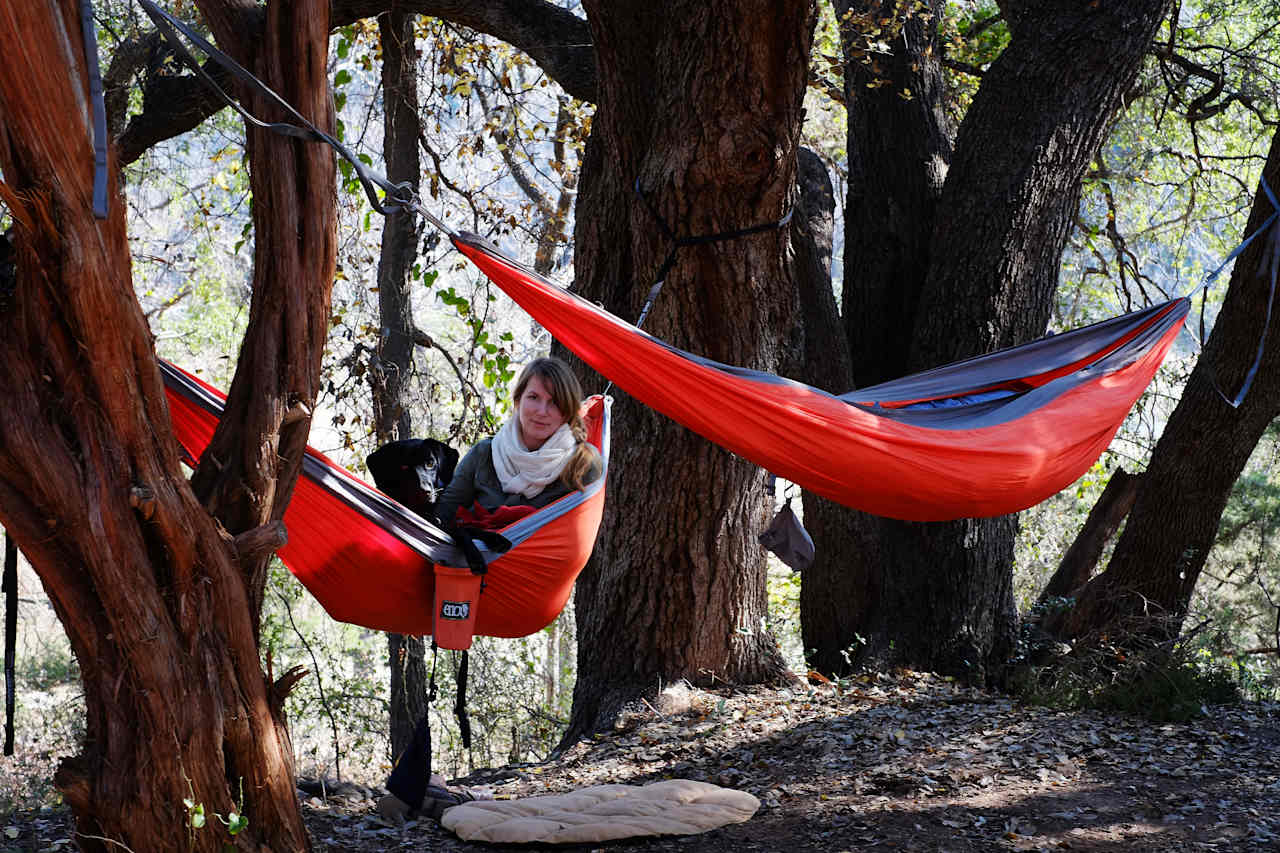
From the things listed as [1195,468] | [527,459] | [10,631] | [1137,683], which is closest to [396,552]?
[527,459]

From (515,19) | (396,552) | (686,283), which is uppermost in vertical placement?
(515,19)

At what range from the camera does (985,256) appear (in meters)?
3.69

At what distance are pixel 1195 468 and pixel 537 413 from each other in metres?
2.27

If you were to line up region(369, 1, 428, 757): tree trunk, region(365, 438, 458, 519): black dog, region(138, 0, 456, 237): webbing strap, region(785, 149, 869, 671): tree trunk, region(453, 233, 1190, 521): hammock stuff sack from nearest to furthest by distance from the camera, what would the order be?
region(138, 0, 456, 237): webbing strap, region(453, 233, 1190, 521): hammock stuff sack, region(365, 438, 458, 519): black dog, region(785, 149, 869, 671): tree trunk, region(369, 1, 428, 757): tree trunk

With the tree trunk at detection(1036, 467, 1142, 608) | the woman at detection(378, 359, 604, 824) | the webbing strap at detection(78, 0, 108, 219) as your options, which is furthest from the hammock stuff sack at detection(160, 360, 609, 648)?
the tree trunk at detection(1036, 467, 1142, 608)

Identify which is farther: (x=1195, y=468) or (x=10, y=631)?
(x=1195, y=468)

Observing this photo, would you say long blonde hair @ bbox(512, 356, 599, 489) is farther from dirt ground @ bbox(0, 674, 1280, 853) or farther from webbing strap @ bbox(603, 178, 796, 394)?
dirt ground @ bbox(0, 674, 1280, 853)

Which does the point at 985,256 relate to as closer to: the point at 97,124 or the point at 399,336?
→ the point at 399,336

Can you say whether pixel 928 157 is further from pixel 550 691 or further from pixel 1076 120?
pixel 550 691

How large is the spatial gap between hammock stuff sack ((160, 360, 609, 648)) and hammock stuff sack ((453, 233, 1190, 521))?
1.15ft

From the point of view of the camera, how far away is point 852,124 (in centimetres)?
418

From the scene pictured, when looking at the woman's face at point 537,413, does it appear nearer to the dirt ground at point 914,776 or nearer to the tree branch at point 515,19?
the dirt ground at point 914,776

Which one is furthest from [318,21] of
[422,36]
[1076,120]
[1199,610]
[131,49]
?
[1199,610]

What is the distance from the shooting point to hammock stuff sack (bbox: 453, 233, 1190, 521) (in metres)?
2.26
